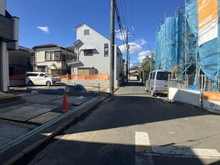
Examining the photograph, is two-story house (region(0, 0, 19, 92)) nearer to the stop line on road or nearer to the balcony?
the balcony

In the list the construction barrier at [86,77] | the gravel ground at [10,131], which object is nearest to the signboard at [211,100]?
the gravel ground at [10,131]

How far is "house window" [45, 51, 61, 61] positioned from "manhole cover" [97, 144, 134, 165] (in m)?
25.5

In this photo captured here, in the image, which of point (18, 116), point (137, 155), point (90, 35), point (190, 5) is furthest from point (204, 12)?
point (90, 35)

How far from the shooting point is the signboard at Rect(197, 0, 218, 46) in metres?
10.5

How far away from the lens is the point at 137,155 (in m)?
3.38

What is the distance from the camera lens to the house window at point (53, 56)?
27250 mm

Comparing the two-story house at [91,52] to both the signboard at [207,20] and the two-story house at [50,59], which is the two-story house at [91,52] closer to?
the two-story house at [50,59]

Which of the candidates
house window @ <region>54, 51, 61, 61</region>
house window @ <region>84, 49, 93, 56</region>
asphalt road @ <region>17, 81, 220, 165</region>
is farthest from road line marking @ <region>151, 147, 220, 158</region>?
house window @ <region>54, 51, 61, 61</region>

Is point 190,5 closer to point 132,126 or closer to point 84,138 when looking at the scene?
point 132,126

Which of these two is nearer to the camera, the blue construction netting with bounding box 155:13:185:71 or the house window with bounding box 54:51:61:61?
the blue construction netting with bounding box 155:13:185:71

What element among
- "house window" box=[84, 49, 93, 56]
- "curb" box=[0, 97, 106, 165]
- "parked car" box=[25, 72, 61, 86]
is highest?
"house window" box=[84, 49, 93, 56]

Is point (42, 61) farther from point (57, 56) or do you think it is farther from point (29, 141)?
point (29, 141)

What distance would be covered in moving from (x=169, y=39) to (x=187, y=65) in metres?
3.87

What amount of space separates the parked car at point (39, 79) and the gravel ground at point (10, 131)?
60.2ft
